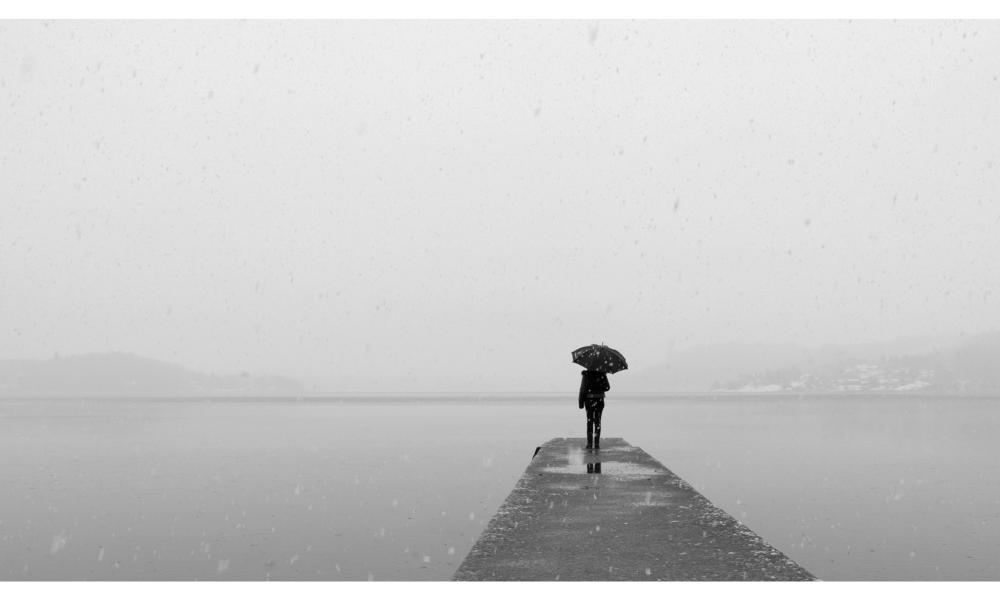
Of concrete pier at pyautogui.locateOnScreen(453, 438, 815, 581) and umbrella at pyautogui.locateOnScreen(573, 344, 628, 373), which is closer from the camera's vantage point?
concrete pier at pyautogui.locateOnScreen(453, 438, 815, 581)

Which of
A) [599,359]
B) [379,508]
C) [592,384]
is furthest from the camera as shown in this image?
[379,508]

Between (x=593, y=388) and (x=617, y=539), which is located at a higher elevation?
(x=593, y=388)

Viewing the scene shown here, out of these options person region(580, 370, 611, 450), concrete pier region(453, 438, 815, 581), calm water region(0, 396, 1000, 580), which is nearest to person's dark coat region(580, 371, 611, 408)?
person region(580, 370, 611, 450)

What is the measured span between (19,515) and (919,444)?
58.1m

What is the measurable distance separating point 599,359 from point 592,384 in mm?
733

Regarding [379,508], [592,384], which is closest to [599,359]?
[592,384]

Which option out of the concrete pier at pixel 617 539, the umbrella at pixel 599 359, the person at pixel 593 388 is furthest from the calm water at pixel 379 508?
the concrete pier at pixel 617 539

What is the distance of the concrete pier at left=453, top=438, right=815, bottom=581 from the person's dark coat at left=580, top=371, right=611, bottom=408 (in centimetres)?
323

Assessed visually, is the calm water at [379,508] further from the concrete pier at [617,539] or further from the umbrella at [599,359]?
the concrete pier at [617,539]

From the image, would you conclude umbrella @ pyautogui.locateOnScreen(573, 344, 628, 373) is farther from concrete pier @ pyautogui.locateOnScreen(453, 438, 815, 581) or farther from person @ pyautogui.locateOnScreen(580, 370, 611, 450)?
concrete pier @ pyautogui.locateOnScreen(453, 438, 815, 581)

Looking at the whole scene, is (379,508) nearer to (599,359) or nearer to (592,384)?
(592,384)

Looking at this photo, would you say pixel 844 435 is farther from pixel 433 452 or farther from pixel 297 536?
pixel 297 536

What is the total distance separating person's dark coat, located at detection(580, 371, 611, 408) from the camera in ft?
58.2

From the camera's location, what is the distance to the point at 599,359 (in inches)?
683
